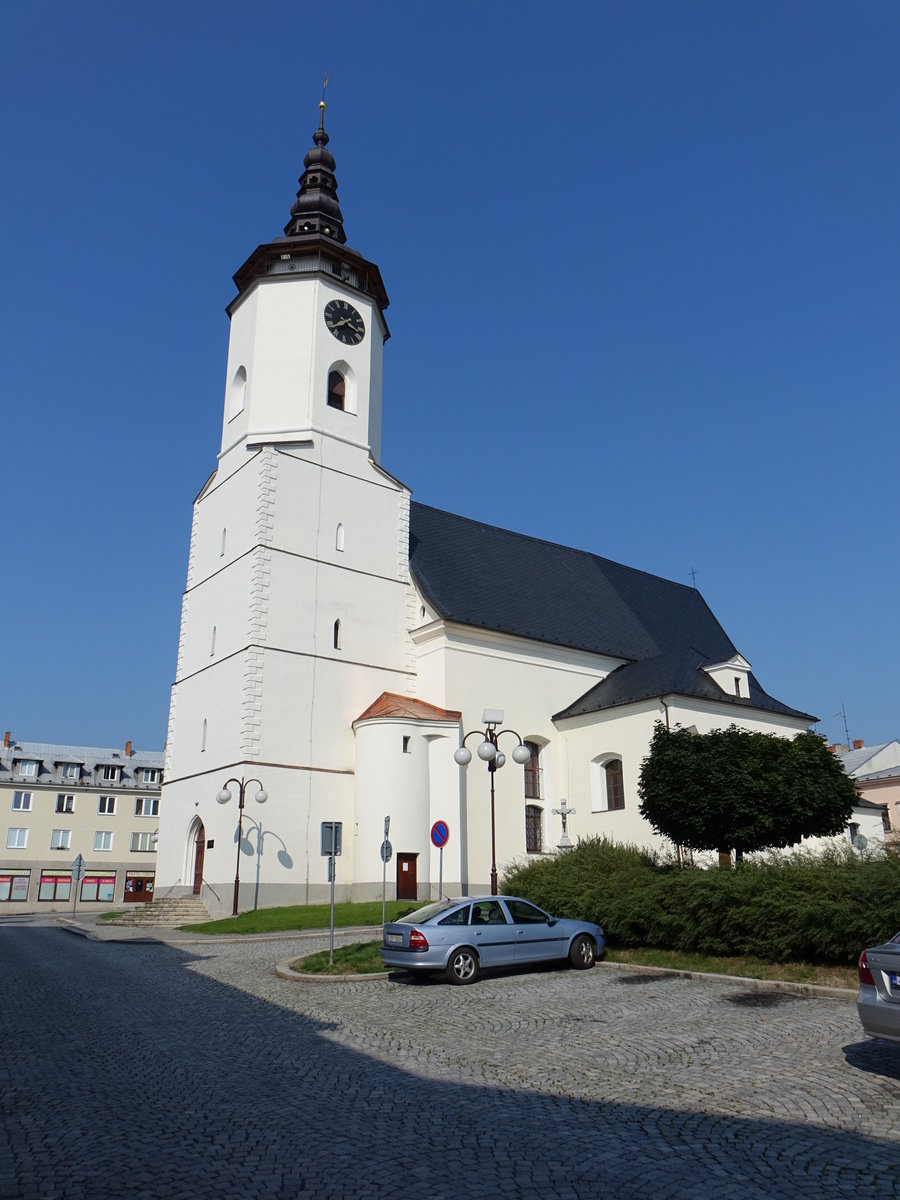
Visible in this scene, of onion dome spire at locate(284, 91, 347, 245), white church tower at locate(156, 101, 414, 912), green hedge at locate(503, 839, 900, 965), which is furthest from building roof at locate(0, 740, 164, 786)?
green hedge at locate(503, 839, 900, 965)

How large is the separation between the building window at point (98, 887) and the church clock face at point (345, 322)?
131ft

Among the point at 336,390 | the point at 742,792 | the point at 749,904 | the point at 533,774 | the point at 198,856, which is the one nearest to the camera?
the point at 749,904

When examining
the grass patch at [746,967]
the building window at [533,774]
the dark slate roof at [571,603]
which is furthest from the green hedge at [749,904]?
the building window at [533,774]

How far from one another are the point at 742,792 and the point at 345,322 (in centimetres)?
2237

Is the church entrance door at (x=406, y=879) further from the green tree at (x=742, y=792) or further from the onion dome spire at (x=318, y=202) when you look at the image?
the onion dome spire at (x=318, y=202)

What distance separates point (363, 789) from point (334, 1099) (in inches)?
905

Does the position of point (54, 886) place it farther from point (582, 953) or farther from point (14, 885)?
point (582, 953)

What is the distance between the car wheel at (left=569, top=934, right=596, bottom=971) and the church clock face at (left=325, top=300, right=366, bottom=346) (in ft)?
84.1

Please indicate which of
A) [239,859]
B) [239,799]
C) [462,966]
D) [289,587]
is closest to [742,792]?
[462,966]

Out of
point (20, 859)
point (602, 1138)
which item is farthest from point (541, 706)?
point (20, 859)

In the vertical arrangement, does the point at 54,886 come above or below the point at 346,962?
above

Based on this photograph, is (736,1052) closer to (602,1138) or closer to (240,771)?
(602,1138)

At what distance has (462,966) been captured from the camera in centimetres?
1452

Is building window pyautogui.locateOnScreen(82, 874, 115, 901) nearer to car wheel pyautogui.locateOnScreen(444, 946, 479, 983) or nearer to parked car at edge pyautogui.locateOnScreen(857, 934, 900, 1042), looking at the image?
car wheel pyautogui.locateOnScreen(444, 946, 479, 983)
